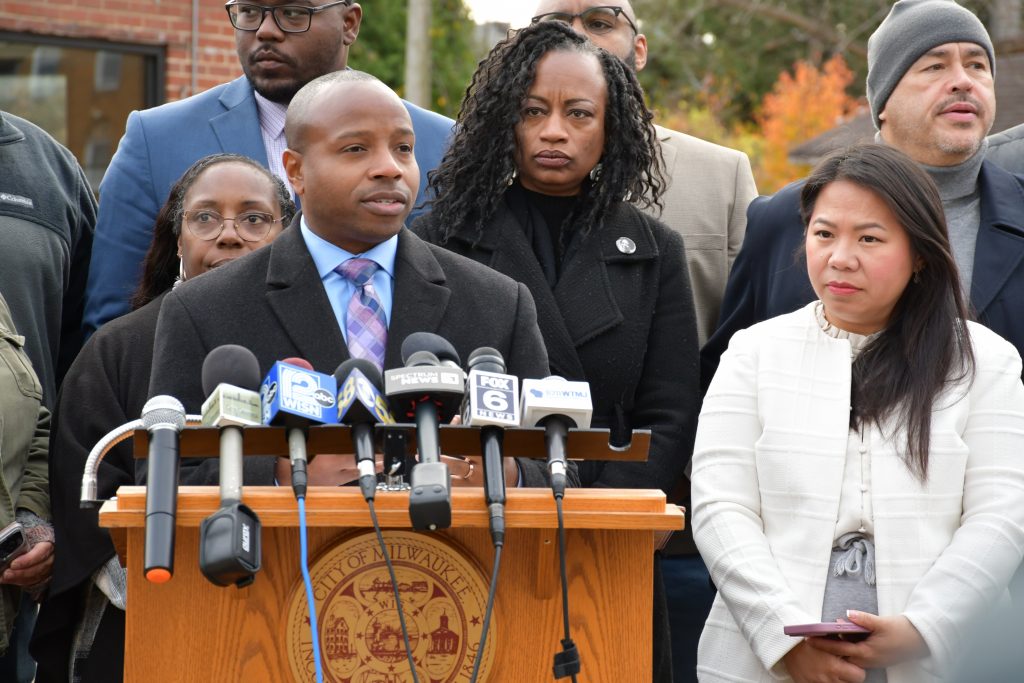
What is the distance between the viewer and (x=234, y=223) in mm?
4488

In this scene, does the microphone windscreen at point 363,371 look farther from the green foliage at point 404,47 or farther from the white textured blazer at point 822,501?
the green foliage at point 404,47

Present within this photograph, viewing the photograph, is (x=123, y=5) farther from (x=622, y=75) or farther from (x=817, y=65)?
(x=817, y=65)

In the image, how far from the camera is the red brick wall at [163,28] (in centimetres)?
1061

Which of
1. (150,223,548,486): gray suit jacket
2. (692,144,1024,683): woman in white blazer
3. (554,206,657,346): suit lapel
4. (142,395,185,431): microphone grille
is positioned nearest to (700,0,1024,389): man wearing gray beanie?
(554,206,657,346): suit lapel

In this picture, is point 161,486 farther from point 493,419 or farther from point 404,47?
point 404,47

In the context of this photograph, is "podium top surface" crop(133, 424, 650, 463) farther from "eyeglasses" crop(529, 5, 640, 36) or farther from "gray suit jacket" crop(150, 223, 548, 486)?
"eyeglasses" crop(529, 5, 640, 36)

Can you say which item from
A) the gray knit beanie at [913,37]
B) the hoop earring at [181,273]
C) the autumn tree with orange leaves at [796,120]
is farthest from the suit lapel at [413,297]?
the autumn tree with orange leaves at [796,120]

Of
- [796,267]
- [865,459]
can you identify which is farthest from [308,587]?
[796,267]

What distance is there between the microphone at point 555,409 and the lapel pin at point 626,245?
180 cm

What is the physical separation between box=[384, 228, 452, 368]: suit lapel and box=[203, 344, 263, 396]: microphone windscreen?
2.69ft

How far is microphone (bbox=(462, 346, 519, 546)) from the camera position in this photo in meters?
2.53

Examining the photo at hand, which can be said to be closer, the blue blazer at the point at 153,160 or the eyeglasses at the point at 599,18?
the blue blazer at the point at 153,160

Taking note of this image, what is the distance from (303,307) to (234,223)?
116 cm

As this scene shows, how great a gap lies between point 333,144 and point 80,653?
1.71 meters
